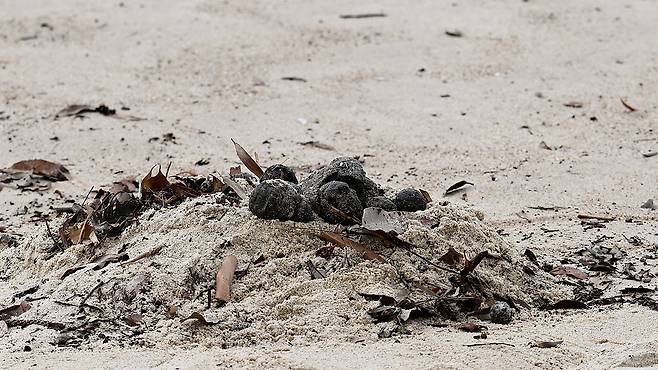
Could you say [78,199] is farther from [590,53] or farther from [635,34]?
[635,34]

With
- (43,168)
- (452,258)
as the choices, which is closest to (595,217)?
(452,258)

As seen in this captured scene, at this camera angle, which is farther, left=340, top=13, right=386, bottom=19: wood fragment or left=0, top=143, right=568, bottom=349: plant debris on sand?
left=340, top=13, right=386, bottom=19: wood fragment

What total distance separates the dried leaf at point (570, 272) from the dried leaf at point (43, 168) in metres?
2.48

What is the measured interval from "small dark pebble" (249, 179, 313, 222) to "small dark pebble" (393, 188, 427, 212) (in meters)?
0.35

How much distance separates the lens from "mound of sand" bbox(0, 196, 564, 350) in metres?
3.26

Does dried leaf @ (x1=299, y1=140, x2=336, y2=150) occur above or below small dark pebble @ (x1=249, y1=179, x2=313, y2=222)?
below

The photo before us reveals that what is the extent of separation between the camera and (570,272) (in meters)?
3.85

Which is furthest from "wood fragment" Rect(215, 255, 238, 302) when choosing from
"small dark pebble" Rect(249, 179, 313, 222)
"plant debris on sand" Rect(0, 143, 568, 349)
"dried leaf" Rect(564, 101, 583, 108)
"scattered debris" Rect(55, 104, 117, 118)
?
"dried leaf" Rect(564, 101, 583, 108)

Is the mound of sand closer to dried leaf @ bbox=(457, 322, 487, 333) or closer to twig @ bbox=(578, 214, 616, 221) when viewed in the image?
dried leaf @ bbox=(457, 322, 487, 333)

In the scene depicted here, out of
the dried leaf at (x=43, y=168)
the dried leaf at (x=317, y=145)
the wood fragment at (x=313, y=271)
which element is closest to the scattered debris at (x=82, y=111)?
the dried leaf at (x=43, y=168)

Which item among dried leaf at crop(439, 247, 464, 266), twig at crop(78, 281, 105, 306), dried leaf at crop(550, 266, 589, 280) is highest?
dried leaf at crop(439, 247, 464, 266)

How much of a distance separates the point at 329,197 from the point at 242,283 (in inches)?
16.8

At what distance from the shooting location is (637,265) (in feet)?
12.9

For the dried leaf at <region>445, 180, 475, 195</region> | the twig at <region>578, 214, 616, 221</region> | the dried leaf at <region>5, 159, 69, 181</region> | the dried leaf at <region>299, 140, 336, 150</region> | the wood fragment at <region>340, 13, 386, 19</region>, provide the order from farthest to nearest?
the wood fragment at <region>340, 13, 386, 19</region> < the dried leaf at <region>299, 140, 336, 150</region> < the dried leaf at <region>5, 159, 69, 181</region> < the dried leaf at <region>445, 180, 475, 195</region> < the twig at <region>578, 214, 616, 221</region>
